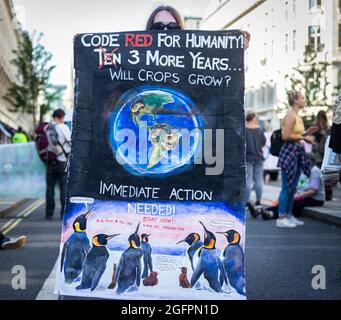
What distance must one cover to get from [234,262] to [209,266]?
14 centimetres

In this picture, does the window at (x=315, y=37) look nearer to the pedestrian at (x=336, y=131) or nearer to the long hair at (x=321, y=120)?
the pedestrian at (x=336, y=131)

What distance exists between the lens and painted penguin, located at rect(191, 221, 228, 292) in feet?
13.1

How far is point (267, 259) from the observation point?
6.73 meters

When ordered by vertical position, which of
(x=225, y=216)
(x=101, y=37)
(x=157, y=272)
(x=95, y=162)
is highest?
(x=101, y=37)

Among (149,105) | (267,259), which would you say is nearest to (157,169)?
(149,105)

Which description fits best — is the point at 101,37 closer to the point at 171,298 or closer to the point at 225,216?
the point at 225,216

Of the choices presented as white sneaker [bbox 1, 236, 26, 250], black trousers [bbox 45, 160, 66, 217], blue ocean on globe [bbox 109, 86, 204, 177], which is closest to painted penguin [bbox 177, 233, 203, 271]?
blue ocean on globe [bbox 109, 86, 204, 177]

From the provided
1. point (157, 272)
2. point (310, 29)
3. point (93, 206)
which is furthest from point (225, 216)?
point (310, 29)

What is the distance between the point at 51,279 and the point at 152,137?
216 centimetres

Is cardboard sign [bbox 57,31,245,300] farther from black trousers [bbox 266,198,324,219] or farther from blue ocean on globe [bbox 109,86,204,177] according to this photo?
black trousers [bbox 266,198,324,219]

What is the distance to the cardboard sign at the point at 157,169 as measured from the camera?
4.02m

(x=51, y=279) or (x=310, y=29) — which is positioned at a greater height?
(x=310, y=29)

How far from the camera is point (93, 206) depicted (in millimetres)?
A: 4102

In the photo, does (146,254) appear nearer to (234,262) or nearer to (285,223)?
(234,262)
